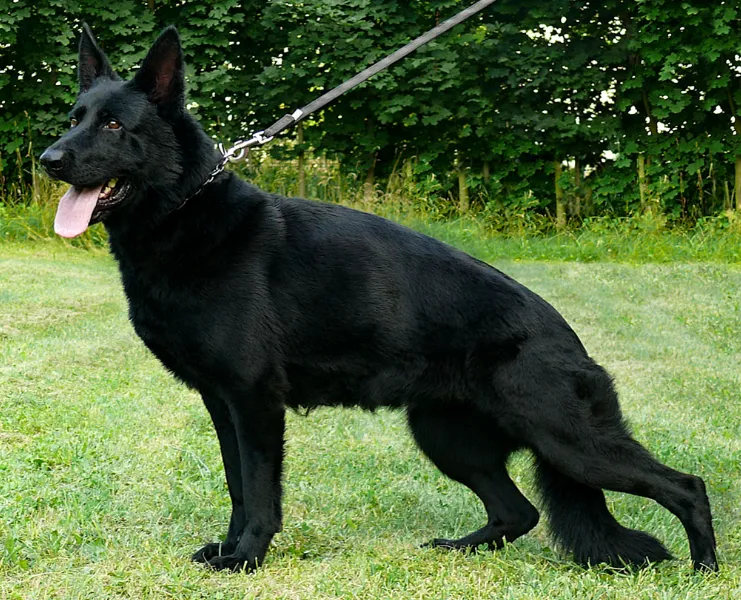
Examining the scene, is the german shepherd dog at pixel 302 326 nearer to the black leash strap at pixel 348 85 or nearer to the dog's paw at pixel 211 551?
the dog's paw at pixel 211 551

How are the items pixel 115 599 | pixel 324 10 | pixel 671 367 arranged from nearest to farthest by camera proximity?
pixel 115 599 < pixel 671 367 < pixel 324 10

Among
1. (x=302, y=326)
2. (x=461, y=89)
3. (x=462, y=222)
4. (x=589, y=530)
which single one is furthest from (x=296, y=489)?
(x=461, y=89)

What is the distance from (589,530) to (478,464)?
0.43m

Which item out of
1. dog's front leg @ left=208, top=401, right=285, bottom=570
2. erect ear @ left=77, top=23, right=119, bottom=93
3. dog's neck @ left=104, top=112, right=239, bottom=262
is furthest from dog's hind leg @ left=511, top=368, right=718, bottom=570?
erect ear @ left=77, top=23, right=119, bottom=93

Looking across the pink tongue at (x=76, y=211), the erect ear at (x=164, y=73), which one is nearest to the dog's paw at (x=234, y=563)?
the pink tongue at (x=76, y=211)

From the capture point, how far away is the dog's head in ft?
8.63

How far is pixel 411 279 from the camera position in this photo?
2.78 m

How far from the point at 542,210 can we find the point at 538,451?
9523 millimetres

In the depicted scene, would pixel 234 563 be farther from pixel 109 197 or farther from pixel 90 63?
pixel 90 63

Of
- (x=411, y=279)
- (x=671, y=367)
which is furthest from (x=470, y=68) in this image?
(x=411, y=279)

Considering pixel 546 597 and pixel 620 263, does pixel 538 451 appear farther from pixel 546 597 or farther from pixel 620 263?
pixel 620 263

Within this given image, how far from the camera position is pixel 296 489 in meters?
3.58

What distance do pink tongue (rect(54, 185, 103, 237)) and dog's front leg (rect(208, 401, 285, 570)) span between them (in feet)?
2.28

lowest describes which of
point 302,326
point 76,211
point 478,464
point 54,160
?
point 478,464
